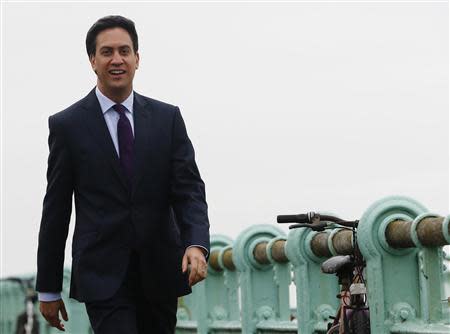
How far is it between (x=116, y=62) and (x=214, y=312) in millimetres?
8067

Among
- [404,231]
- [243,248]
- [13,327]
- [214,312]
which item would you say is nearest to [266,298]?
[243,248]

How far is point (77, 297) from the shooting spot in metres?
7.54

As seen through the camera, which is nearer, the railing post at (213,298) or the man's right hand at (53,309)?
the man's right hand at (53,309)

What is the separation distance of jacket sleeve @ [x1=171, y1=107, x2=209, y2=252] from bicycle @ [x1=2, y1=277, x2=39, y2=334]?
14.3 meters

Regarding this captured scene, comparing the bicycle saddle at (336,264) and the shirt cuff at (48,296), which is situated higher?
the bicycle saddle at (336,264)

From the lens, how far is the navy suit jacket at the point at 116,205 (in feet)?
24.3

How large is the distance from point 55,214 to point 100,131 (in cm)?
38

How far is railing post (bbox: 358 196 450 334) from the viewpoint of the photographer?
9.62 meters

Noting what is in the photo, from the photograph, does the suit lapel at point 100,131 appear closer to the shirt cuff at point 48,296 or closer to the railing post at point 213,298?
the shirt cuff at point 48,296

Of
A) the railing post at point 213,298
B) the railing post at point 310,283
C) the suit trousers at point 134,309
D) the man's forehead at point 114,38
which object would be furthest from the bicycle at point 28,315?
the man's forehead at point 114,38

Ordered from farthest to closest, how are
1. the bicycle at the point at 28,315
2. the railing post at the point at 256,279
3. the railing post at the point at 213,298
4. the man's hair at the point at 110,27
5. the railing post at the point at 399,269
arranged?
the bicycle at the point at 28,315 → the railing post at the point at 213,298 → the railing post at the point at 256,279 → the railing post at the point at 399,269 → the man's hair at the point at 110,27

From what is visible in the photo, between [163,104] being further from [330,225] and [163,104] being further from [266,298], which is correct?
[266,298]

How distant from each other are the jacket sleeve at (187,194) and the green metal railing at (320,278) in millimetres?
1879

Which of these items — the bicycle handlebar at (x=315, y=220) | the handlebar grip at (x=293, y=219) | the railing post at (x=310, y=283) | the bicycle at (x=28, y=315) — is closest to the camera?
the handlebar grip at (x=293, y=219)
